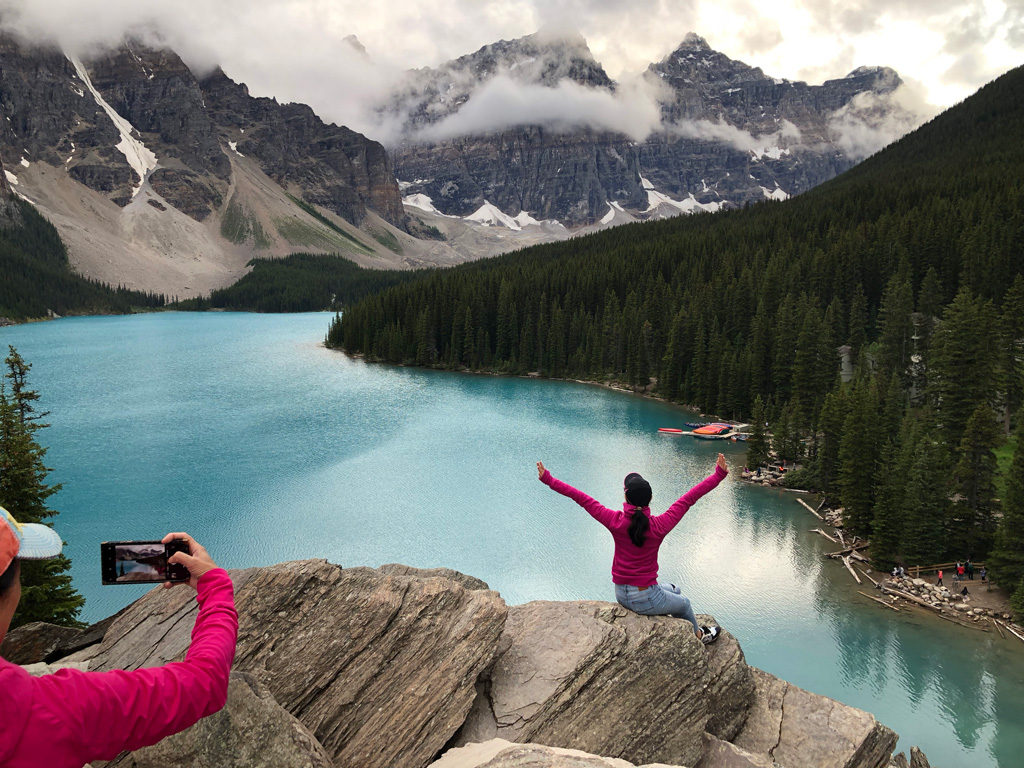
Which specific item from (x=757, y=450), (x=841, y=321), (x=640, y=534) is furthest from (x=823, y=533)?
(x=841, y=321)

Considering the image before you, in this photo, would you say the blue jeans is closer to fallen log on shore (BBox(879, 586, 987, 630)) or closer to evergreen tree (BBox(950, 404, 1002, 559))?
fallen log on shore (BBox(879, 586, 987, 630))

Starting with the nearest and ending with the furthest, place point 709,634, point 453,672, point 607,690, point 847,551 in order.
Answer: point 453,672 < point 607,690 < point 709,634 < point 847,551

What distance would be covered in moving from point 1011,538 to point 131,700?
33.4 meters

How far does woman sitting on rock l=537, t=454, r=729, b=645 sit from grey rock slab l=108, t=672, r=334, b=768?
14.9ft

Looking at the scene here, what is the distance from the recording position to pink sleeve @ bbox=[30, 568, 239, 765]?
3.22 m

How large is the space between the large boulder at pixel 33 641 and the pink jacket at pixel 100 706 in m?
7.93

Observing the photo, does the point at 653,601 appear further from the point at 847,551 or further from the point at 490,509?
the point at 490,509

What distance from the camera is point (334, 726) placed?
28.3 ft

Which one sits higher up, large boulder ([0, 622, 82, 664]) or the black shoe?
the black shoe

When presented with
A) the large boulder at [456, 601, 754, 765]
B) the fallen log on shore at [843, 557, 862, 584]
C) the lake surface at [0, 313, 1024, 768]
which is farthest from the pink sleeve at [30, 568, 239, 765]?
the fallen log on shore at [843, 557, 862, 584]

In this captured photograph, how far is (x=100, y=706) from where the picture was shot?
10.9ft

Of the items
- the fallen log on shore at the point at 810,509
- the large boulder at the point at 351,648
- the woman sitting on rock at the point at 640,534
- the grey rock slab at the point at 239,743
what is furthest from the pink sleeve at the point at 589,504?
the fallen log on shore at the point at 810,509

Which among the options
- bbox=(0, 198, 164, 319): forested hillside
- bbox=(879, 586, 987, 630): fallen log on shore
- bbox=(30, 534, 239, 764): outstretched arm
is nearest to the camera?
bbox=(30, 534, 239, 764): outstretched arm

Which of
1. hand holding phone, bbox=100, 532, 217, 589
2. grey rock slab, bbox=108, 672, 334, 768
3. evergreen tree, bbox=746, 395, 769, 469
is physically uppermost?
hand holding phone, bbox=100, 532, 217, 589
